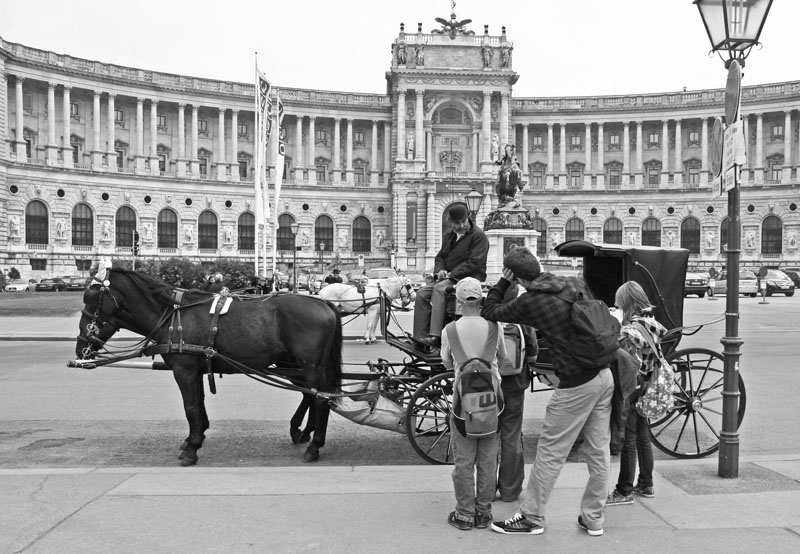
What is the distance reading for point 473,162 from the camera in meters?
78.7

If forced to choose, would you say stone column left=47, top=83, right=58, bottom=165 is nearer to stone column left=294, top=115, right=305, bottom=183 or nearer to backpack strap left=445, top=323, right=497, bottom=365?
stone column left=294, top=115, right=305, bottom=183

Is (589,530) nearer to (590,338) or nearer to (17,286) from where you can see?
(590,338)

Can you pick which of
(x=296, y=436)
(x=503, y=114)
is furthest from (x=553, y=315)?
(x=503, y=114)

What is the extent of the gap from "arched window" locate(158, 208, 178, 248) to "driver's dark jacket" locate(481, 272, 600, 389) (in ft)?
234

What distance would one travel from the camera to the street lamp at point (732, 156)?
23.0ft

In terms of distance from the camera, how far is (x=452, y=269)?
29.1 ft

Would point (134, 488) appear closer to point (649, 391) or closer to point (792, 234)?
point (649, 391)

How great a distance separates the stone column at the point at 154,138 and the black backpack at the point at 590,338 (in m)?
72.3

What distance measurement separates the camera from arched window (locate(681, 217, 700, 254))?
80.0m

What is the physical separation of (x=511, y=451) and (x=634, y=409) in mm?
1211

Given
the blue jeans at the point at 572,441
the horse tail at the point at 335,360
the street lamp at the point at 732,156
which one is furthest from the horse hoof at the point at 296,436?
the street lamp at the point at 732,156

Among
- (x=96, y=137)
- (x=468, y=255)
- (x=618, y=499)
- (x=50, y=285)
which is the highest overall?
(x=96, y=137)

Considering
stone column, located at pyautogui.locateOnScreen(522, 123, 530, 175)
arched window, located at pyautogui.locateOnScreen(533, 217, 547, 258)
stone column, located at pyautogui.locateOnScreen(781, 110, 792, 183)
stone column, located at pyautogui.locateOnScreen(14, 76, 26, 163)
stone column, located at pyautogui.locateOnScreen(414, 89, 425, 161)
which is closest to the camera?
stone column, located at pyautogui.locateOnScreen(14, 76, 26, 163)

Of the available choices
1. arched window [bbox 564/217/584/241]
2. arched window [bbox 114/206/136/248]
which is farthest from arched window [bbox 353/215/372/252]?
arched window [bbox 114/206/136/248]
